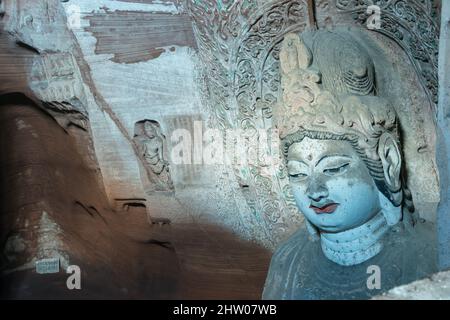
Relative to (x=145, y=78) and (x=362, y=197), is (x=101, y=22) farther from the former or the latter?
(x=362, y=197)

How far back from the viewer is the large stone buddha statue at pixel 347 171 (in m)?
2.92

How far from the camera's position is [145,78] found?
12.9 feet

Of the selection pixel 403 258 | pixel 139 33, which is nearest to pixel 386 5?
pixel 403 258

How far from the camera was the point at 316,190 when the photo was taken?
291 centimetres

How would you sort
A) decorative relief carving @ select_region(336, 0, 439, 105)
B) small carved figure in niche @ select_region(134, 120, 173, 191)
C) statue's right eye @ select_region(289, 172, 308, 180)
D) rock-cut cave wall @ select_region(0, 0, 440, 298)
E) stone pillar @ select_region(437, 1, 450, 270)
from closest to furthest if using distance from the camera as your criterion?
stone pillar @ select_region(437, 1, 450, 270) < decorative relief carving @ select_region(336, 0, 439, 105) < statue's right eye @ select_region(289, 172, 308, 180) < rock-cut cave wall @ select_region(0, 0, 440, 298) < small carved figure in niche @ select_region(134, 120, 173, 191)

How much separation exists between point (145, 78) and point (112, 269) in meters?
1.44

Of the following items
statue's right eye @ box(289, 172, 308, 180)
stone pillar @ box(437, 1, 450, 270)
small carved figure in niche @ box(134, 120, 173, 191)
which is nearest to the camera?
stone pillar @ box(437, 1, 450, 270)

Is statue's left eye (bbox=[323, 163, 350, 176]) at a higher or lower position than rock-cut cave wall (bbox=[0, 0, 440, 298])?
lower

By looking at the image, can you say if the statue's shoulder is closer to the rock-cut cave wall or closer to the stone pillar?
the rock-cut cave wall

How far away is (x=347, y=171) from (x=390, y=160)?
0.21m

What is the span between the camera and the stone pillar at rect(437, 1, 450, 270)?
2496 millimetres

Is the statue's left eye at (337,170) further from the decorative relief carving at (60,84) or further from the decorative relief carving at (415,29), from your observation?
the decorative relief carving at (60,84)

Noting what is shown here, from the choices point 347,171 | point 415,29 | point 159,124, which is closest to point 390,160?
point 347,171

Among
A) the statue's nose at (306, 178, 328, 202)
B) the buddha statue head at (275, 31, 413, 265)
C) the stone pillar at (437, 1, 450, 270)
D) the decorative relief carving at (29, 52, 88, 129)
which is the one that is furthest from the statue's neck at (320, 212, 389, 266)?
the decorative relief carving at (29, 52, 88, 129)
